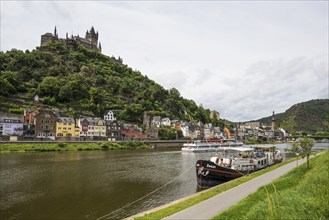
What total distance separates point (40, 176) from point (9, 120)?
4865cm

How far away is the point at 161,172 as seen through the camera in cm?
3525

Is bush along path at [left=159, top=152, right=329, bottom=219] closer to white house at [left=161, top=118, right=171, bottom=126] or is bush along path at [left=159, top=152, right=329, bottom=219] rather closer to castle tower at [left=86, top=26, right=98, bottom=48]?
white house at [left=161, top=118, right=171, bottom=126]

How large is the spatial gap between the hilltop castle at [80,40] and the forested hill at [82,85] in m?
6.02

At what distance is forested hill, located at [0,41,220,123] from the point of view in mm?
97062

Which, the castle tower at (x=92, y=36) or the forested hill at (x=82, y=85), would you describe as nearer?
the forested hill at (x=82, y=85)

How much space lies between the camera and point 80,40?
554ft

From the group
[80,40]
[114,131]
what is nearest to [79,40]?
[80,40]

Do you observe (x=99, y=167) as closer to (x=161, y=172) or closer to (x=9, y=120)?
(x=161, y=172)

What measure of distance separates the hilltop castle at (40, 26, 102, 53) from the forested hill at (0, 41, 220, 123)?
19.7 ft

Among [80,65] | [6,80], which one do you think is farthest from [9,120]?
[80,65]

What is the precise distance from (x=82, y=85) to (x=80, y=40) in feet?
243

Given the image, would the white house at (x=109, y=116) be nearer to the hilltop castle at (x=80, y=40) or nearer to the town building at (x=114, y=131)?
the town building at (x=114, y=131)

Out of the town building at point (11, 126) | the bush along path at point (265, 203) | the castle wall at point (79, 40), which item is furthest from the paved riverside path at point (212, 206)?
the castle wall at point (79, 40)

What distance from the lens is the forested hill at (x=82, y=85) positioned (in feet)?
318
